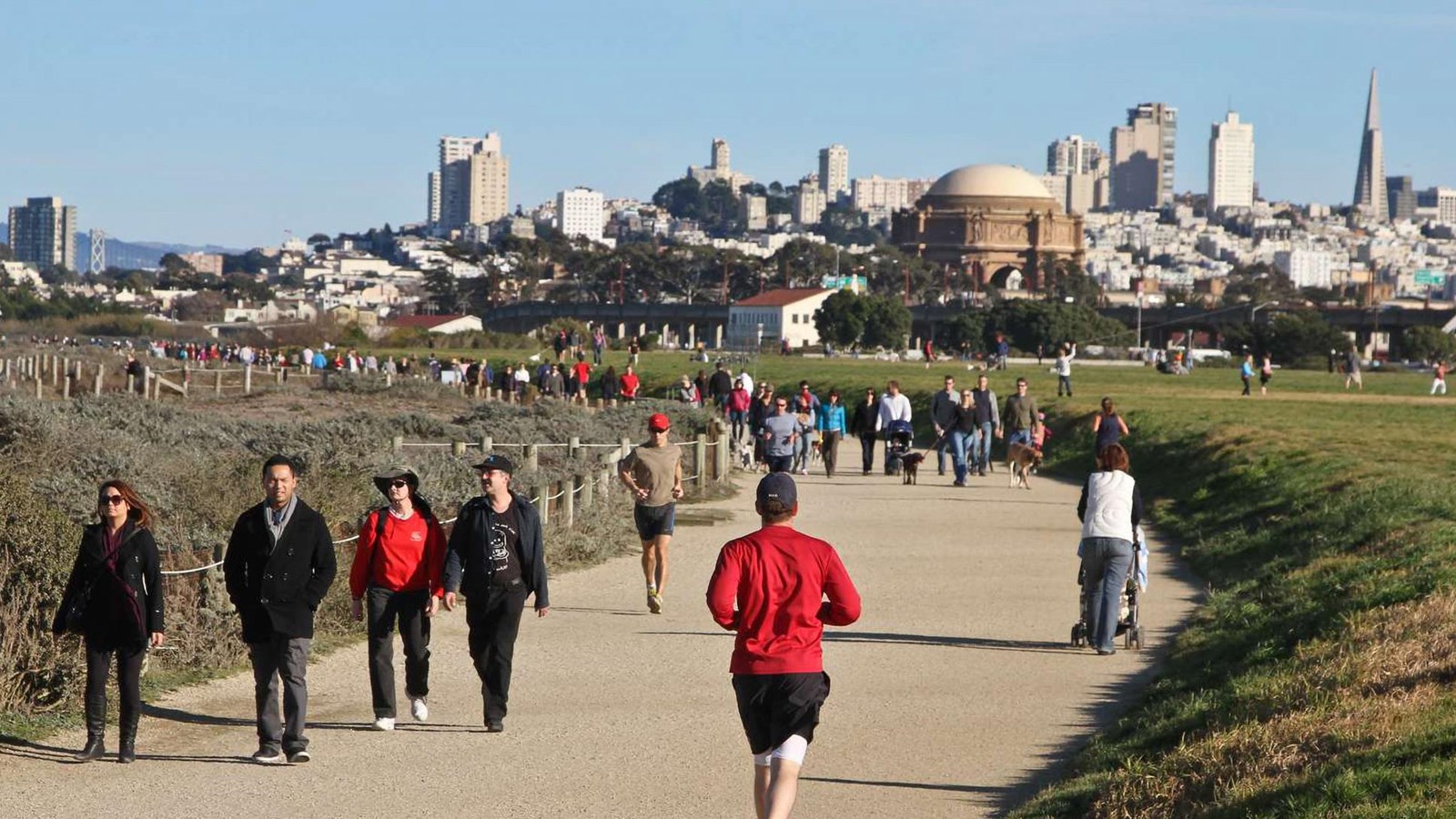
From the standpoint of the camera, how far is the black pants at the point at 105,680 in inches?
364

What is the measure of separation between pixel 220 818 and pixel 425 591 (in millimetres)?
2000

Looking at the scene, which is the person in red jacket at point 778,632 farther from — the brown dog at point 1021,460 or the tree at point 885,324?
the tree at point 885,324

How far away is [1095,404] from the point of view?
128ft

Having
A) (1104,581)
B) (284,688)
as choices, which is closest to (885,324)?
(1104,581)

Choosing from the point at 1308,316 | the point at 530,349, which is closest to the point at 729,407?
the point at 530,349

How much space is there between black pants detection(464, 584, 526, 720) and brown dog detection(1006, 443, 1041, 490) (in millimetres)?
16933

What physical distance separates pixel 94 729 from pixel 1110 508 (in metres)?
6.21

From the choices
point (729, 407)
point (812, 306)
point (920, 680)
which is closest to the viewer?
point (920, 680)

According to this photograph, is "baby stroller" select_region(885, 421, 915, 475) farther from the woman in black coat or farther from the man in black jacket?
the woman in black coat

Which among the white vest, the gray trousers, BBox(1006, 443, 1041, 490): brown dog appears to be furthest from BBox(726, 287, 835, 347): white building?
the gray trousers

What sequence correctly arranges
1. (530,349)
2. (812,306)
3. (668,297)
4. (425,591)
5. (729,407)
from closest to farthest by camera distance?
(425,591), (729,407), (530,349), (812,306), (668,297)

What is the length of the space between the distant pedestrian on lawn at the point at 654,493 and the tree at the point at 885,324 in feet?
369

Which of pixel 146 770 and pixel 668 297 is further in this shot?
pixel 668 297

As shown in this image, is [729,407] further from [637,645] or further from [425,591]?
[425,591]
